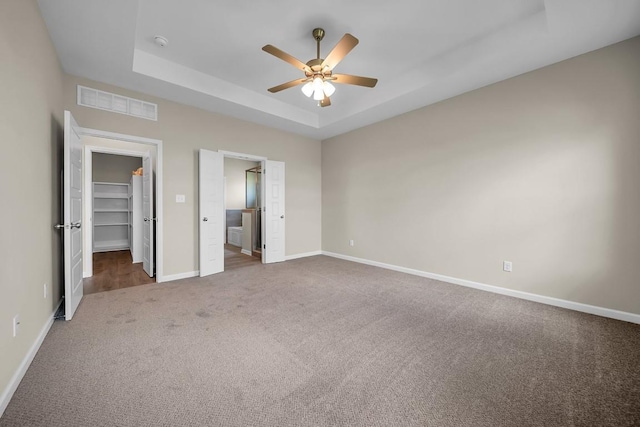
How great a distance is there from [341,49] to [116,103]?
10.6ft

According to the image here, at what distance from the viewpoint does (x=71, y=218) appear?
8.61 ft

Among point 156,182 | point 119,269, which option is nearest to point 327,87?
point 156,182

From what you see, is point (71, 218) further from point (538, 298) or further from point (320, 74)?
point (538, 298)

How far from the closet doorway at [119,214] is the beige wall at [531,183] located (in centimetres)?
407

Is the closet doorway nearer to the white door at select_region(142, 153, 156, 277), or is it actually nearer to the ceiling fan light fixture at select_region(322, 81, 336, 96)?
the white door at select_region(142, 153, 156, 277)

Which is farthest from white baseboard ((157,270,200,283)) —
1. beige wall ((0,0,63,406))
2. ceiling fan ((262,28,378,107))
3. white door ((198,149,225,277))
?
ceiling fan ((262,28,378,107))

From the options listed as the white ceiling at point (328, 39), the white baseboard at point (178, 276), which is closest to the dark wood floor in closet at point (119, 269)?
the white baseboard at point (178, 276)

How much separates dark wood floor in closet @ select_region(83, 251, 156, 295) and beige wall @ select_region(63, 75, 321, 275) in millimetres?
551

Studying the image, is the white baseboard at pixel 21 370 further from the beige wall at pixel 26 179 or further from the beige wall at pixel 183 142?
the beige wall at pixel 183 142

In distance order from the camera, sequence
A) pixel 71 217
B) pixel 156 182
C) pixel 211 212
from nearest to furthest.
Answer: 1. pixel 71 217
2. pixel 156 182
3. pixel 211 212


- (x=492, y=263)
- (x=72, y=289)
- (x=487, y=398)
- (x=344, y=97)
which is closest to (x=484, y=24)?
(x=344, y=97)

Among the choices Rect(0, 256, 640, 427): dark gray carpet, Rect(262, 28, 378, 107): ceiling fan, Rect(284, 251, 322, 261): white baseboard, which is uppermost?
Rect(262, 28, 378, 107): ceiling fan

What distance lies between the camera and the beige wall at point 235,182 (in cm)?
839

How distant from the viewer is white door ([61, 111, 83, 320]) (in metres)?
2.51
